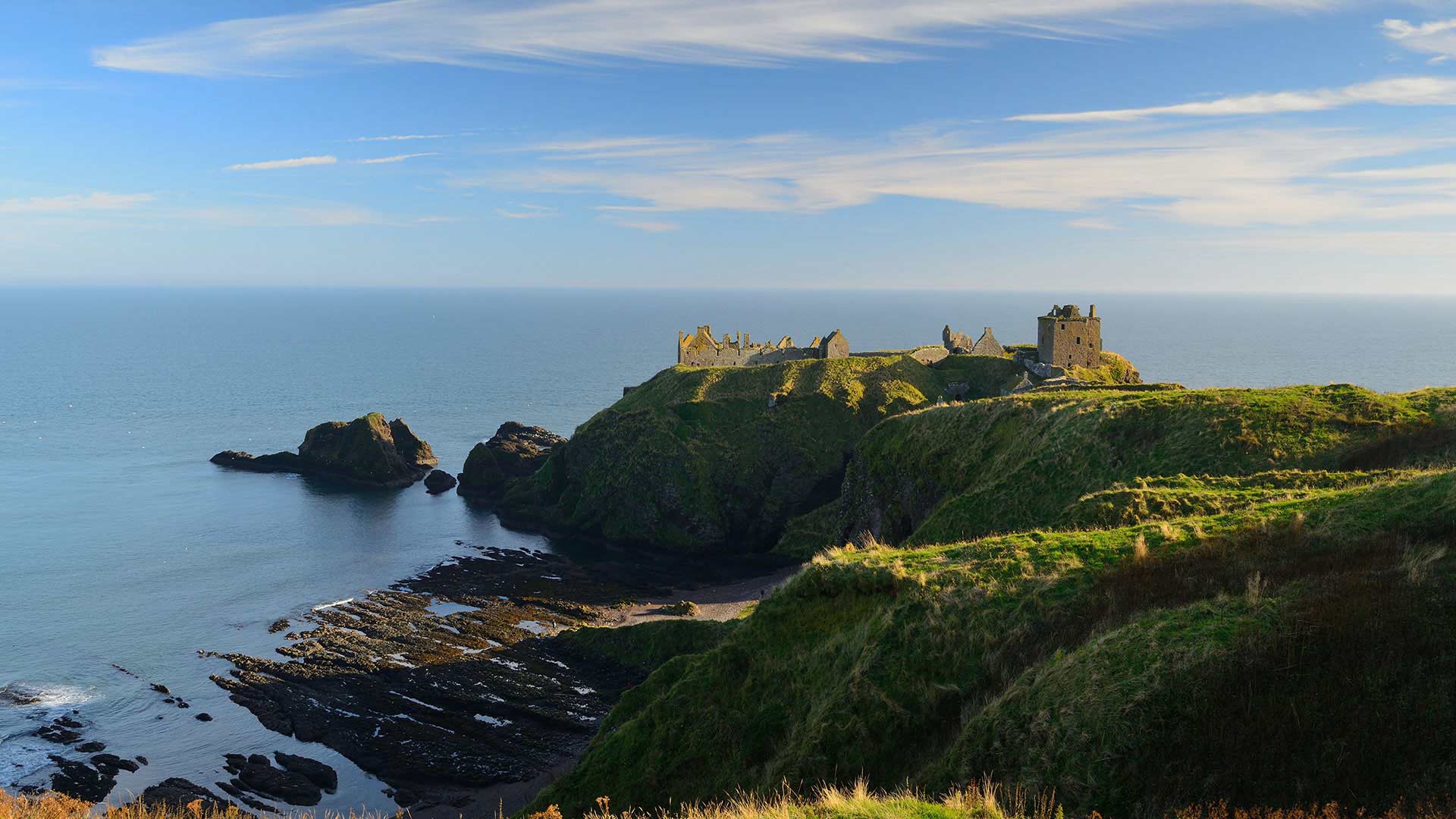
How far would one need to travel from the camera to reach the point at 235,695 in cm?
4825

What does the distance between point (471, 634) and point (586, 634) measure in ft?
26.5

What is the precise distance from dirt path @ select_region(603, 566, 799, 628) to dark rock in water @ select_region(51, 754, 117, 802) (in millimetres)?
27883

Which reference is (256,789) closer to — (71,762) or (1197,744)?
(71,762)

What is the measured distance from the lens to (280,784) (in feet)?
128

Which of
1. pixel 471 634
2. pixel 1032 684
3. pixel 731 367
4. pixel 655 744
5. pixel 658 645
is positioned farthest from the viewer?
pixel 731 367

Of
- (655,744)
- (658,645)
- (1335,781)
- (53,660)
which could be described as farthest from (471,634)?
(1335,781)

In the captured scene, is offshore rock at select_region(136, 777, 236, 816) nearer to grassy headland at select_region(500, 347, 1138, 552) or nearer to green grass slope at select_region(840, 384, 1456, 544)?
green grass slope at select_region(840, 384, 1456, 544)

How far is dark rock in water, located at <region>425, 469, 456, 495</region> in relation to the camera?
10300 cm

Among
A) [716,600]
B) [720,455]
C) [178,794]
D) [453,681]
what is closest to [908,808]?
[178,794]

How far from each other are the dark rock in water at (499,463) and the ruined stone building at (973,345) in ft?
155

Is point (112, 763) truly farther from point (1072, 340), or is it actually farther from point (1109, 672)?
point (1072, 340)

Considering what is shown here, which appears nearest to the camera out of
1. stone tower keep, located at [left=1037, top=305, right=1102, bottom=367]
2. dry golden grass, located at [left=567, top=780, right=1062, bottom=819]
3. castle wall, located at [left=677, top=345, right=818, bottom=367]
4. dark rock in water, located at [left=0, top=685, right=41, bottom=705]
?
dry golden grass, located at [left=567, top=780, right=1062, bottom=819]

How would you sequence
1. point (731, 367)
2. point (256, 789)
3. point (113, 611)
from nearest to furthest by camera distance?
point (256, 789), point (113, 611), point (731, 367)

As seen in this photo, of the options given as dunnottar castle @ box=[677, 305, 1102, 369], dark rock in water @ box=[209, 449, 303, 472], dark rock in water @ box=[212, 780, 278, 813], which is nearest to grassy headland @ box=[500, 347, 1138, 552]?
dunnottar castle @ box=[677, 305, 1102, 369]
